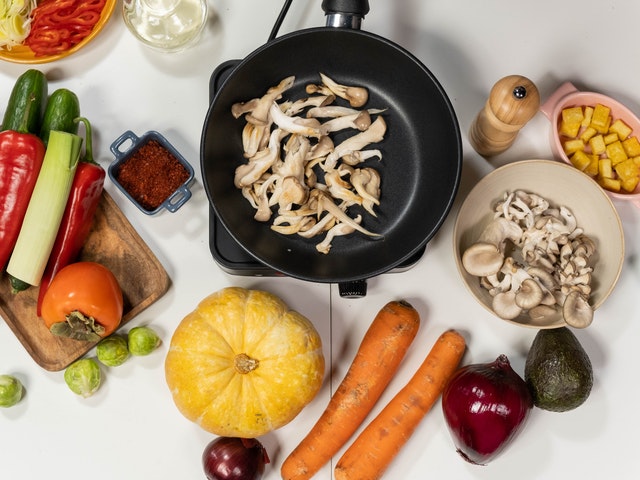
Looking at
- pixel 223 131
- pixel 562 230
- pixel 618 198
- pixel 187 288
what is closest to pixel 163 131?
pixel 223 131

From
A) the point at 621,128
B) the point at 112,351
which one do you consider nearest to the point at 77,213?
the point at 112,351

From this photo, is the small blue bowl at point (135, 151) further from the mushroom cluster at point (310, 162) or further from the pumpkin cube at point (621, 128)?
the pumpkin cube at point (621, 128)

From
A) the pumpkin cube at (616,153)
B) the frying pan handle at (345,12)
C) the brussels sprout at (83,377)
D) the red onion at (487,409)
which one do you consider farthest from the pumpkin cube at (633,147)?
the brussels sprout at (83,377)

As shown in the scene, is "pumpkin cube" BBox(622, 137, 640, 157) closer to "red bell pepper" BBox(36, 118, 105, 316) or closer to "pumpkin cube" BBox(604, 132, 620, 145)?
"pumpkin cube" BBox(604, 132, 620, 145)

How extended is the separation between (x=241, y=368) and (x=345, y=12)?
2.15 feet

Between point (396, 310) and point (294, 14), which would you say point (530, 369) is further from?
point (294, 14)

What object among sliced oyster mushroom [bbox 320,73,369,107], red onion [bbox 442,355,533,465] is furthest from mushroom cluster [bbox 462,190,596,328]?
sliced oyster mushroom [bbox 320,73,369,107]

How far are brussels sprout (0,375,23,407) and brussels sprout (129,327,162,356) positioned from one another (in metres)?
0.23

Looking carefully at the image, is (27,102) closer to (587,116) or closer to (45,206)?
(45,206)

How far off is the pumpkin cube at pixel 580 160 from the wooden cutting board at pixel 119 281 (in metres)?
0.84

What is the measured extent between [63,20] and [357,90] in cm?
60

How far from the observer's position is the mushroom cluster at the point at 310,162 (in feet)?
4.28

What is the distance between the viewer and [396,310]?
1.35m

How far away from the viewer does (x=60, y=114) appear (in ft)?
4.37
